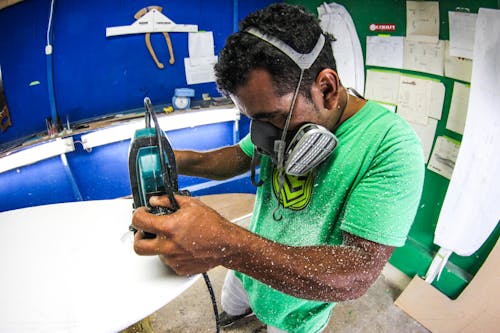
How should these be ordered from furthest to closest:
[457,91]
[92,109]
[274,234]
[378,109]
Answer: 1. [92,109]
2. [457,91]
3. [274,234]
4. [378,109]

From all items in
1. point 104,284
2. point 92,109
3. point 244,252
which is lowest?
point 104,284

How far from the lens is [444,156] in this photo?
2.15 m

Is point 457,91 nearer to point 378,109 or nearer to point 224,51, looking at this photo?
point 378,109

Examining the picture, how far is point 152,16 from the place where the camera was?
2.47 metres

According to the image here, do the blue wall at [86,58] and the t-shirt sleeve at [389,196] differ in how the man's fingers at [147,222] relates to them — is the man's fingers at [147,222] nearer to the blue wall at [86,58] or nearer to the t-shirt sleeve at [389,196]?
the t-shirt sleeve at [389,196]

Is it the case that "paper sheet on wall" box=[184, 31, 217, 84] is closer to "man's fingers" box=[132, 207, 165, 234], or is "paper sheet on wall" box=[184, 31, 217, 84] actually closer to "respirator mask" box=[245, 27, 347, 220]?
"respirator mask" box=[245, 27, 347, 220]

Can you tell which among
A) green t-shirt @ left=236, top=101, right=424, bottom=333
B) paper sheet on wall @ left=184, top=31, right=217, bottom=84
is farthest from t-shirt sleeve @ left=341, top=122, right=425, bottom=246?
paper sheet on wall @ left=184, top=31, right=217, bottom=84

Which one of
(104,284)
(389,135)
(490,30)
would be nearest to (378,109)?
(389,135)

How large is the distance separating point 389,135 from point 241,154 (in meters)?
0.72

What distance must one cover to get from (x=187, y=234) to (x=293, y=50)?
1.96 ft

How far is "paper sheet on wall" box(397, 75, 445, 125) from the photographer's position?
6.89ft

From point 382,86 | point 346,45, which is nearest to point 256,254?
point 382,86

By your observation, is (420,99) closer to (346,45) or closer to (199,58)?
(346,45)

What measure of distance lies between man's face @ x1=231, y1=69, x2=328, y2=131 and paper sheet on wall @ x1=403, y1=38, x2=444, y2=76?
1.51 m
